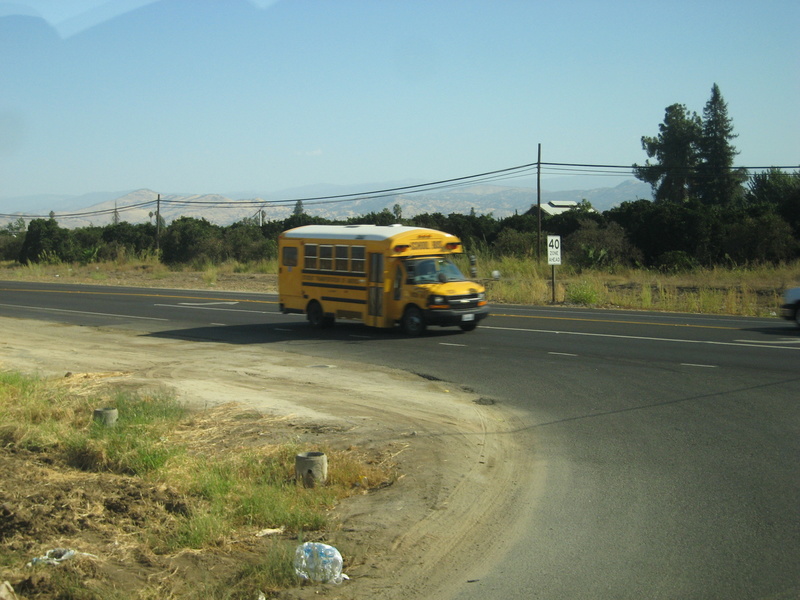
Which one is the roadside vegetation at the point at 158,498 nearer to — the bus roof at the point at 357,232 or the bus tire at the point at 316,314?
the bus roof at the point at 357,232

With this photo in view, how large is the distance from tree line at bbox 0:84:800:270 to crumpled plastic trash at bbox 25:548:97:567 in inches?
1459

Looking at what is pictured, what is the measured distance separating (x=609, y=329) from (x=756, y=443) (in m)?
11.6

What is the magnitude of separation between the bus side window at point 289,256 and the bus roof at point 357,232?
356mm

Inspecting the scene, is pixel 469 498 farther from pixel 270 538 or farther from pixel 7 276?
pixel 7 276

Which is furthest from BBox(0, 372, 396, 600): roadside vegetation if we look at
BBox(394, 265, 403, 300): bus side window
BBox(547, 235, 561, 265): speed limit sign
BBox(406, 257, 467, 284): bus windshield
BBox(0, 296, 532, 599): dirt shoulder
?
BBox(547, 235, 561, 265): speed limit sign

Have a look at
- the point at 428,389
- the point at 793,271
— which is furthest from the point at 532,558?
the point at 793,271

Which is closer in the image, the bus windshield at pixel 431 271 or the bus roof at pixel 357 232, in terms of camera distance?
the bus windshield at pixel 431 271

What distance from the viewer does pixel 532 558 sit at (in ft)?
19.4

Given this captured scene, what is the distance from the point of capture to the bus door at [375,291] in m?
19.6

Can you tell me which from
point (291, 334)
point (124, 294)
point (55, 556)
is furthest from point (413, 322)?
point (124, 294)

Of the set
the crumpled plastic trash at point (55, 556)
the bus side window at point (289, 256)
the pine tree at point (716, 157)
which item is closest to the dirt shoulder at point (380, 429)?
the crumpled plastic trash at point (55, 556)

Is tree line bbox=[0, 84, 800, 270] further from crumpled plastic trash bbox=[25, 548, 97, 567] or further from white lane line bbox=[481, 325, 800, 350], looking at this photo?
crumpled plastic trash bbox=[25, 548, 97, 567]

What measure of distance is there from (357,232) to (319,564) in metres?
15.2

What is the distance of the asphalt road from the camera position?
5633 millimetres
